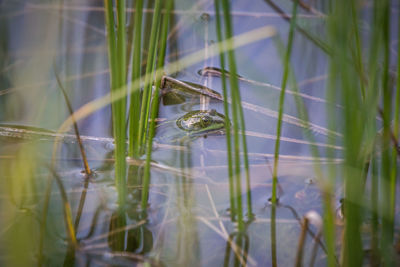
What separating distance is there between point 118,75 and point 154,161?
479 mm

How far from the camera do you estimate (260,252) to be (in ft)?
3.21

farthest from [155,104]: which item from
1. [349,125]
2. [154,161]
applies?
[349,125]

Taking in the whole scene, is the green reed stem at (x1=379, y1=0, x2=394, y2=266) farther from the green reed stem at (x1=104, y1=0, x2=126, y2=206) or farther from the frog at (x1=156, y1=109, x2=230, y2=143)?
the frog at (x1=156, y1=109, x2=230, y2=143)

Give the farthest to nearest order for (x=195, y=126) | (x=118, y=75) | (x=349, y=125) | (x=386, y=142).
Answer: (x=195, y=126)
(x=118, y=75)
(x=386, y=142)
(x=349, y=125)

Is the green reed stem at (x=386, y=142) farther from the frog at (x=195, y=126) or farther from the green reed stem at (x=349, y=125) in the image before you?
the frog at (x=195, y=126)

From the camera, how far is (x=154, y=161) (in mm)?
1309

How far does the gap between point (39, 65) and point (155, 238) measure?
1.07 m

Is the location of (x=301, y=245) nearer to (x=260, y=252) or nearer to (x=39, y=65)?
(x=260, y=252)

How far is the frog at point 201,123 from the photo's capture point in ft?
4.90

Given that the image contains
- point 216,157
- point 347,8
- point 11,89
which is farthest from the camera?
point 11,89

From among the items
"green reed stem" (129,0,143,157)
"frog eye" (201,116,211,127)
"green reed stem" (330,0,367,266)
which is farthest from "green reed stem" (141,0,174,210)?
"frog eye" (201,116,211,127)

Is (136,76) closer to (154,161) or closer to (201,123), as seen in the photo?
(154,161)

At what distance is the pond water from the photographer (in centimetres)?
96

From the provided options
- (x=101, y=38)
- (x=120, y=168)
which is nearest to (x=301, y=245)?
(x=120, y=168)
